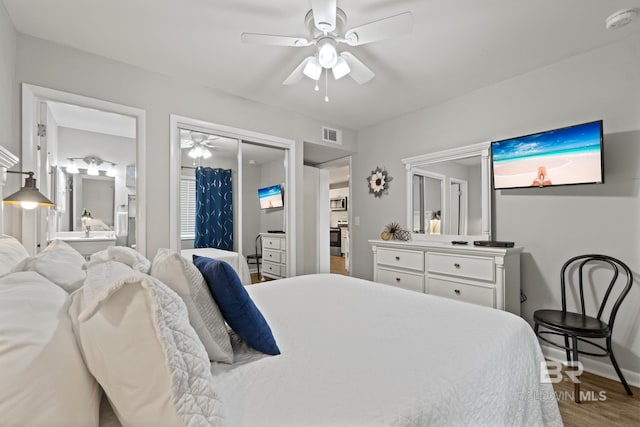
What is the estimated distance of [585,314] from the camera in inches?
91.9

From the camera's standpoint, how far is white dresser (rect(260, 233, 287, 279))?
354 cm

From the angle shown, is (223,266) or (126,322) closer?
(126,322)

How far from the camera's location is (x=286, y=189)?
362 cm

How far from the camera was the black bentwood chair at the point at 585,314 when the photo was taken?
1.95m

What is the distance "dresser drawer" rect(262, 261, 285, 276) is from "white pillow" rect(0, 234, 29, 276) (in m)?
2.31

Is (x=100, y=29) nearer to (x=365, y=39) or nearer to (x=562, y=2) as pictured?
(x=365, y=39)

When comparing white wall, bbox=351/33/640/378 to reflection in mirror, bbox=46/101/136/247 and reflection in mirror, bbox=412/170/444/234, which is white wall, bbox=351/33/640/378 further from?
reflection in mirror, bbox=46/101/136/247

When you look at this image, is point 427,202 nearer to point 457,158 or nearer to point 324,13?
point 457,158

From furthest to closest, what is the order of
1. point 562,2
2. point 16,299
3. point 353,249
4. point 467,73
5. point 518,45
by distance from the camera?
1. point 353,249
2. point 467,73
3. point 518,45
4. point 562,2
5. point 16,299

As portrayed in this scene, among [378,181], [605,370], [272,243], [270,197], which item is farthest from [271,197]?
[605,370]

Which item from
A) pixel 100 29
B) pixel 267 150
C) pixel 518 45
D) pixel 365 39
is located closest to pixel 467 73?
pixel 518 45

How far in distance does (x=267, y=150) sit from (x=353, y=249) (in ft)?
6.49

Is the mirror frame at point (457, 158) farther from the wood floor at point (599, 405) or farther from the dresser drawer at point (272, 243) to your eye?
the dresser drawer at point (272, 243)

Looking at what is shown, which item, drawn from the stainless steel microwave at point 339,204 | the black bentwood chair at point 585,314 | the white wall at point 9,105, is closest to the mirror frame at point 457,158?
the black bentwood chair at point 585,314
